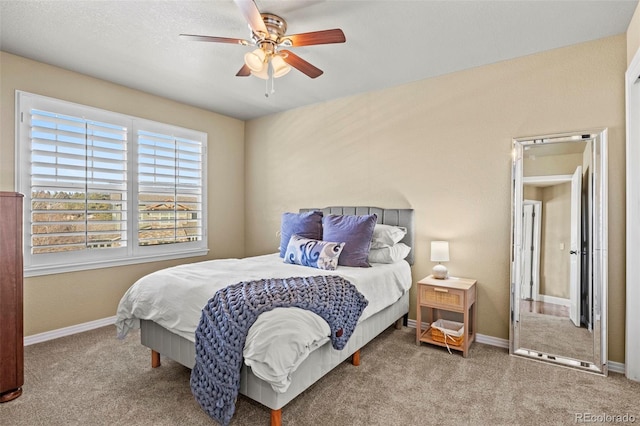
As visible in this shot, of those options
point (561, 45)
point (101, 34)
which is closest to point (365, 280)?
point (561, 45)

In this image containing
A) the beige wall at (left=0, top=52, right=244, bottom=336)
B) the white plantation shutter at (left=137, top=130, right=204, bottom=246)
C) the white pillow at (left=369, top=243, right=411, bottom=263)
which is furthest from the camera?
the white plantation shutter at (left=137, top=130, right=204, bottom=246)

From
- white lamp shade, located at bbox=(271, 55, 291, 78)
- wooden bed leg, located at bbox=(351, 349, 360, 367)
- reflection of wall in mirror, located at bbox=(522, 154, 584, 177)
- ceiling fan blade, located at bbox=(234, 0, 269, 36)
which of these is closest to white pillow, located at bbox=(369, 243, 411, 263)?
wooden bed leg, located at bbox=(351, 349, 360, 367)

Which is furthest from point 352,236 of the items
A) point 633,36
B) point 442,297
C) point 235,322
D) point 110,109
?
point 110,109

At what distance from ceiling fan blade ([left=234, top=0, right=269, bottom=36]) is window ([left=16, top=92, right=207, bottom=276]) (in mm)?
2276

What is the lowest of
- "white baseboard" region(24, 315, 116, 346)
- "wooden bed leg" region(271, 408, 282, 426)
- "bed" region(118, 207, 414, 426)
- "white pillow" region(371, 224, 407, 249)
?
"white baseboard" region(24, 315, 116, 346)

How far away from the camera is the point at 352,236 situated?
9.96 feet

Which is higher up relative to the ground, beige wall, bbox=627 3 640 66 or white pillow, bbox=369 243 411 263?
beige wall, bbox=627 3 640 66

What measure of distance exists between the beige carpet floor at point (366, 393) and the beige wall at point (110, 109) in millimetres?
468

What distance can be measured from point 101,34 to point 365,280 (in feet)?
9.27

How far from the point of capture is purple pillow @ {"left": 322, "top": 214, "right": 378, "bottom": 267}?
2953 millimetres

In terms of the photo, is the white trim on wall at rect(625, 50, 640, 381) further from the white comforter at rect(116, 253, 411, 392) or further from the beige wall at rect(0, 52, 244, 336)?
the beige wall at rect(0, 52, 244, 336)

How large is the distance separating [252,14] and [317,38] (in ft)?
1.42

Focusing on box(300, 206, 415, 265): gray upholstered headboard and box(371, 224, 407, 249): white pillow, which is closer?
box(371, 224, 407, 249): white pillow

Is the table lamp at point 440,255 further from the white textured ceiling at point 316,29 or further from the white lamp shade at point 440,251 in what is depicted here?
the white textured ceiling at point 316,29
